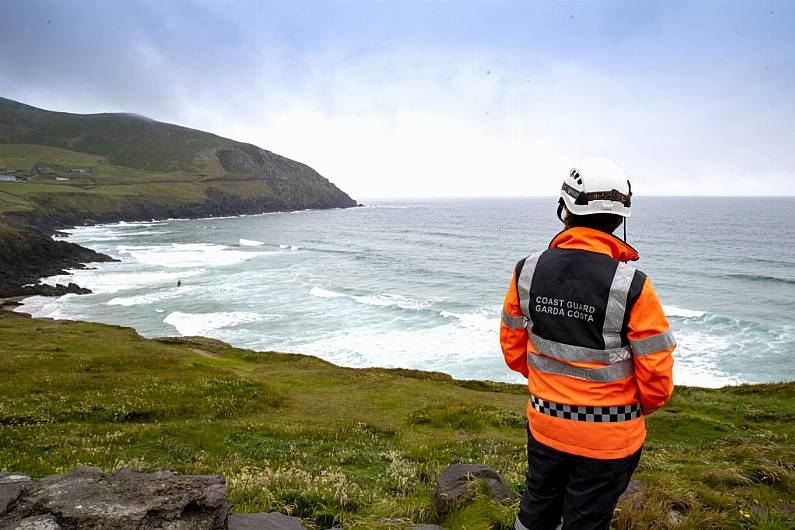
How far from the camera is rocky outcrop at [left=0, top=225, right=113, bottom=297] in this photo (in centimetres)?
5881

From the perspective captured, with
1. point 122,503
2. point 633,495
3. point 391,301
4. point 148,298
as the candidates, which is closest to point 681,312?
point 391,301

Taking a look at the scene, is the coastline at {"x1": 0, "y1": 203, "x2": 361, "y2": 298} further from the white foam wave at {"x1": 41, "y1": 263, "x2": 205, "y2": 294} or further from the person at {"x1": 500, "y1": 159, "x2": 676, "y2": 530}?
the person at {"x1": 500, "y1": 159, "x2": 676, "y2": 530}

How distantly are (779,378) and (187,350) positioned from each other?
43.0m

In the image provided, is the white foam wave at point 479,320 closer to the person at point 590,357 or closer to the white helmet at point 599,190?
the person at point 590,357

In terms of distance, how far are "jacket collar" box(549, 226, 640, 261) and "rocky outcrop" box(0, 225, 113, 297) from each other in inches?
2694

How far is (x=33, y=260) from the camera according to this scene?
71688mm

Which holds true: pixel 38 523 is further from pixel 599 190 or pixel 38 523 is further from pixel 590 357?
pixel 599 190

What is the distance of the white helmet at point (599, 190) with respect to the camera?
428 centimetres

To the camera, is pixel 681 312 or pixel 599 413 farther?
pixel 681 312

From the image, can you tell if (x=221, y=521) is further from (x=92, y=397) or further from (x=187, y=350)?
(x=187, y=350)

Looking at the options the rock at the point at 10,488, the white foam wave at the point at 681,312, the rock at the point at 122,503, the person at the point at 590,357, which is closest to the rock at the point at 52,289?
the rock at the point at 10,488

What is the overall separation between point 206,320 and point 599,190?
50.3 m

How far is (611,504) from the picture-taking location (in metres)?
4.15

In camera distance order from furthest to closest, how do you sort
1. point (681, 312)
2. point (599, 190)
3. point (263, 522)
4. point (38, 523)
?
point (681, 312) → point (263, 522) → point (38, 523) → point (599, 190)
